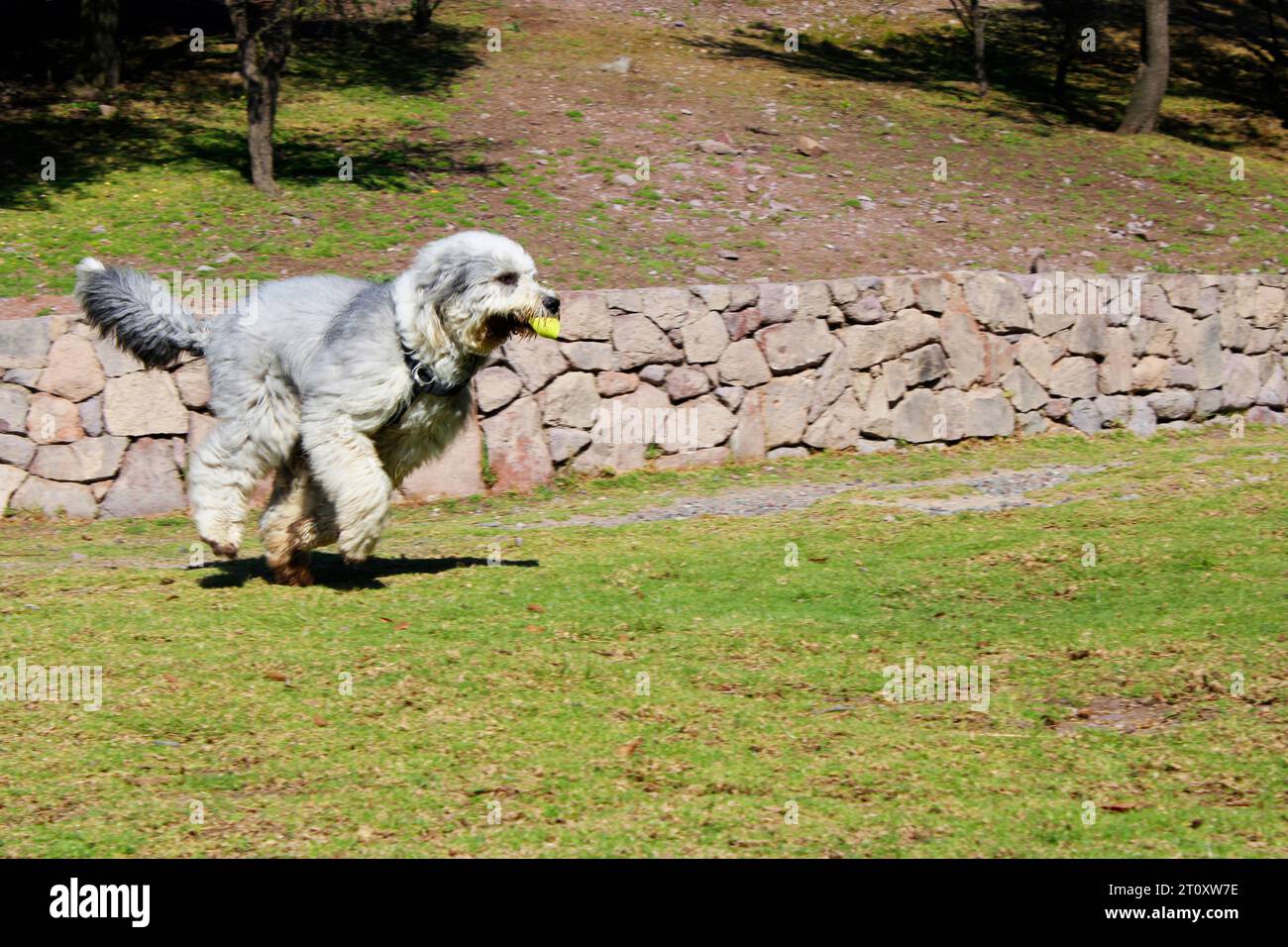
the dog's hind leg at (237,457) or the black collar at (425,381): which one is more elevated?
the black collar at (425,381)

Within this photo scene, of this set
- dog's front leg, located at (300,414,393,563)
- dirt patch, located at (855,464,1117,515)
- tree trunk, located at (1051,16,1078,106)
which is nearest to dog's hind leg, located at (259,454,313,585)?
dog's front leg, located at (300,414,393,563)

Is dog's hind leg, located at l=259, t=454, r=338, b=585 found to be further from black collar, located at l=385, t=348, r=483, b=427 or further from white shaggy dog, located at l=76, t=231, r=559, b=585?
black collar, located at l=385, t=348, r=483, b=427

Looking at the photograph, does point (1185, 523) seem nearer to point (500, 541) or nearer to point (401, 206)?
point (500, 541)

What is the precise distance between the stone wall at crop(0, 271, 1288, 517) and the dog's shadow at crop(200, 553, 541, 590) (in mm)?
2621

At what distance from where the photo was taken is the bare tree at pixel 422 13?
2412 cm

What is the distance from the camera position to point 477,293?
8.38m

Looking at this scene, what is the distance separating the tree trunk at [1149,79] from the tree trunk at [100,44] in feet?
51.4

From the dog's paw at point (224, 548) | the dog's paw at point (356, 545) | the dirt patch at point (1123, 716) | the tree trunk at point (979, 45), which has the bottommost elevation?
the dirt patch at point (1123, 716)

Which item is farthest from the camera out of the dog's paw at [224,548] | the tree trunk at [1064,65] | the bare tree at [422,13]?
the tree trunk at [1064,65]

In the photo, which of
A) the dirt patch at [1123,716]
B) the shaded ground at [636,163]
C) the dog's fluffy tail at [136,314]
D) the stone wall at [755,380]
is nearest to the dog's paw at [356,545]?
the dog's fluffy tail at [136,314]

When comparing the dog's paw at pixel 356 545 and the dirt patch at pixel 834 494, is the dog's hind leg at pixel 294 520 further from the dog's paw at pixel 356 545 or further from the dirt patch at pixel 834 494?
the dirt patch at pixel 834 494

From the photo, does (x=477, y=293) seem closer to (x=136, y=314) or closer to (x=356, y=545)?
(x=356, y=545)

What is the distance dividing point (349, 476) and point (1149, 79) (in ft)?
61.2

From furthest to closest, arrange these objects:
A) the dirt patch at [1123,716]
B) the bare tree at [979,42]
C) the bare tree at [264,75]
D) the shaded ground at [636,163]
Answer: the bare tree at [979,42] < the bare tree at [264,75] < the shaded ground at [636,163] < the dirt patch at [1123,716]
